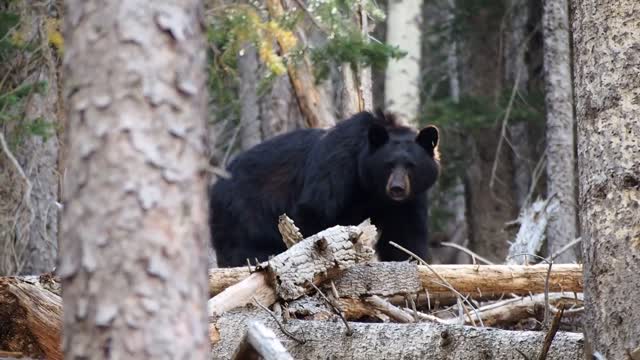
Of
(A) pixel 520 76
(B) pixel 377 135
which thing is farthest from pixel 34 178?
(A) pixel 520 76

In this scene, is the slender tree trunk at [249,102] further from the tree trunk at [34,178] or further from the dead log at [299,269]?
the dead log at [299,269]

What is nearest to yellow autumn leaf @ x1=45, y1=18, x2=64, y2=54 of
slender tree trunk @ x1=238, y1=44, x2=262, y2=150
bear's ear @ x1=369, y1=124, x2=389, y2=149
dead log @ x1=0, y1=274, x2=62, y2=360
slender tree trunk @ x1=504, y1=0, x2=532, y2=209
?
bear's ear @ x1=369, y1=124, x2=389, y2=149

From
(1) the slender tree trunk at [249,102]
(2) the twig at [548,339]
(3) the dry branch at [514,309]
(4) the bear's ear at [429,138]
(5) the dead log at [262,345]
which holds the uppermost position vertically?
(1) the slender tree trunk at [249,102]

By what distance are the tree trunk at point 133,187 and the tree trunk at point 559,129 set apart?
904cm

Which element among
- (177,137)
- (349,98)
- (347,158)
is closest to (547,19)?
(349,98)

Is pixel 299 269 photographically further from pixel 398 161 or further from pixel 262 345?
pixel 398 161

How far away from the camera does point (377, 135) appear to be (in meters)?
10.9

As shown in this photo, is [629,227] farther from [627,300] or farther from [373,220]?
[373,220]

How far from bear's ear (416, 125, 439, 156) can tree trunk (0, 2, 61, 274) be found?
339cm

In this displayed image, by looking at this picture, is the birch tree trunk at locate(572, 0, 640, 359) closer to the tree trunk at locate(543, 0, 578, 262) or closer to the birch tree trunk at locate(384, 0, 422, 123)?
the tree trunk at locate(543, 0, 578, 262)

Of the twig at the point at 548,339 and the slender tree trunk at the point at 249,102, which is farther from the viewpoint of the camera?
the slender tree trunk at the point at 249,102

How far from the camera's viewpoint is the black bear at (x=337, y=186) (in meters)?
10.8

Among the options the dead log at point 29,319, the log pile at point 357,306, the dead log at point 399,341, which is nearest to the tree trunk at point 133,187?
the log pile at point 357,306

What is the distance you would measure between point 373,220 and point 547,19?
148 inches
